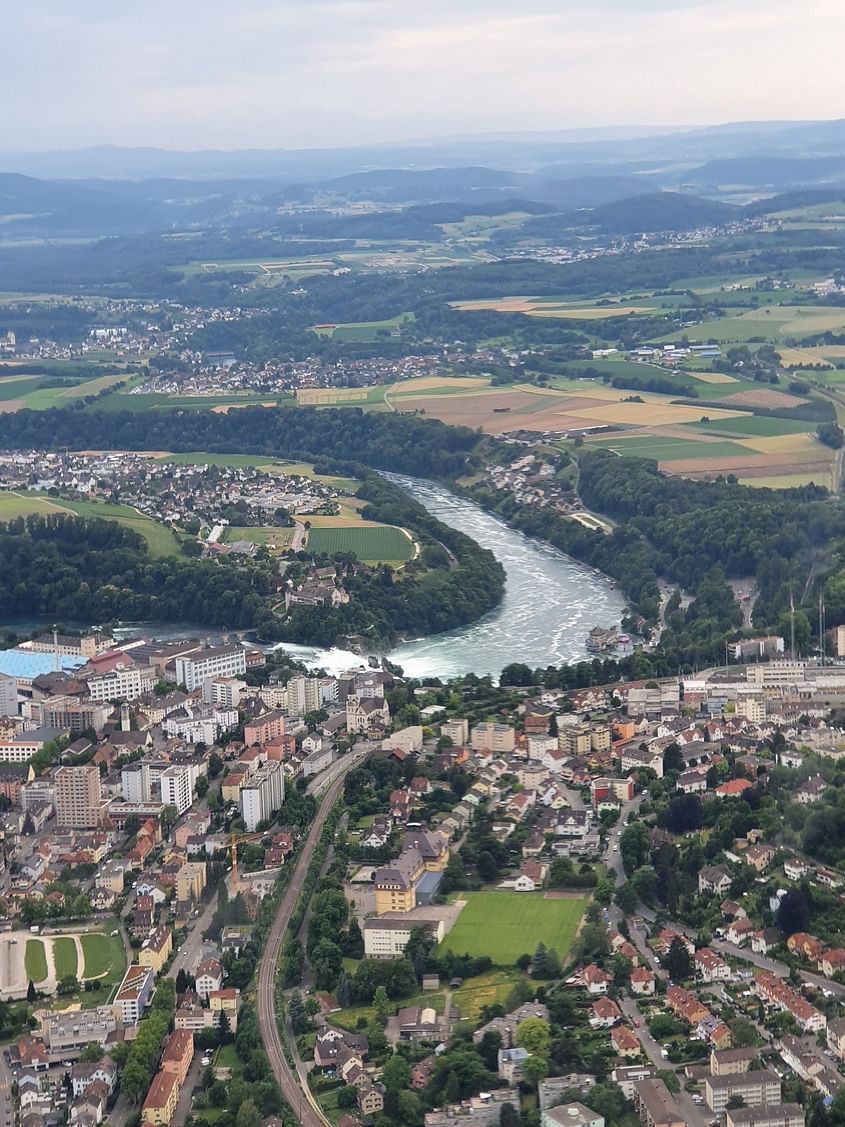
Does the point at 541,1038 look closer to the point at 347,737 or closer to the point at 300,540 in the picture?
the point at 347,737

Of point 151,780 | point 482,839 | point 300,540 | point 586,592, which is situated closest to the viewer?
point 482,839

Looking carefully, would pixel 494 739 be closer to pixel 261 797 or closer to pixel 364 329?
→ pixel 261 797

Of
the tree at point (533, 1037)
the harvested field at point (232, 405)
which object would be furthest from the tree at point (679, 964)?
the harvested field at point (232, 405)

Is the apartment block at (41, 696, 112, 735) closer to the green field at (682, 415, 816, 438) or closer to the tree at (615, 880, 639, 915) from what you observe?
the tree at (615, 880, 639, 915)

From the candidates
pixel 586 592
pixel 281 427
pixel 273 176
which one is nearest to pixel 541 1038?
pixel 586 592

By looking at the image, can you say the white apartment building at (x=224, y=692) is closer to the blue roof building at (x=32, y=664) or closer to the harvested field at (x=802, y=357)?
the blue roof building at (x=32, y=664)

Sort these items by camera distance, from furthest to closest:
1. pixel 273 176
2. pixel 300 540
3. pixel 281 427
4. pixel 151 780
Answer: pixel 273 176
pixel 281 427
pixel 300 540
pixel 151 780
